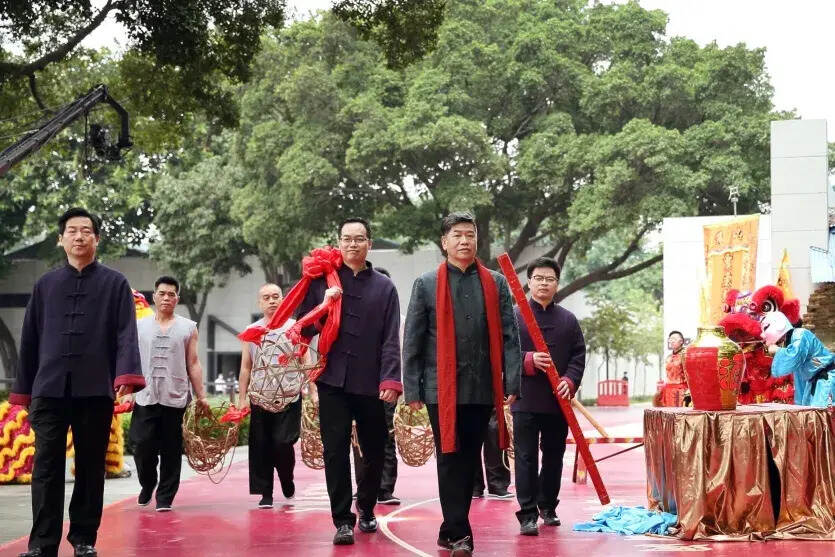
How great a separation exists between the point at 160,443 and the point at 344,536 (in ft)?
9.34

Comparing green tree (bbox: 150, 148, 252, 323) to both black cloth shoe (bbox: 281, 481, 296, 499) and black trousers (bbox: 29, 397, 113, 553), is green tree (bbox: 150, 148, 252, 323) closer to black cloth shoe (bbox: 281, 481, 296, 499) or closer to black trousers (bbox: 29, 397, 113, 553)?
black cloth shoe (bbox: 281, 481, 296, 499)

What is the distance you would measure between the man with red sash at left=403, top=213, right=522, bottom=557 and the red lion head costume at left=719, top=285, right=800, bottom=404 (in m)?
2.53

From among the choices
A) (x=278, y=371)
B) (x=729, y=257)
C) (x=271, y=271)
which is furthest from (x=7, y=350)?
(x=278, y=371)

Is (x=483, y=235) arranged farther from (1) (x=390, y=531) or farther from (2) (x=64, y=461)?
(2) (x=64, y=461)

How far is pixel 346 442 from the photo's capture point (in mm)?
7484

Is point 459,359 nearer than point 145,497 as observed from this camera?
Yes

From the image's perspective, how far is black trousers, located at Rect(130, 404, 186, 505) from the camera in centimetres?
944

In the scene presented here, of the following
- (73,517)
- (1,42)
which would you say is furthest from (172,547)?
(1,42)

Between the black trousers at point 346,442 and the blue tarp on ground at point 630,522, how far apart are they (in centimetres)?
137

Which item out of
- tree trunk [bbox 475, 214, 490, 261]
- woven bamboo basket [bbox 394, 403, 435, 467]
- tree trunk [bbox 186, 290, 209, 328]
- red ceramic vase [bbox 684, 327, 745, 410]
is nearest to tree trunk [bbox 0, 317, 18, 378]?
tree trunk [bbox 186, 290, 209, 328]

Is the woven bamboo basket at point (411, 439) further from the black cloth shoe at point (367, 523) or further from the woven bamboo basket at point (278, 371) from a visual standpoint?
the black cloth shoe at point (367, 523)

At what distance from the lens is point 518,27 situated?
105 feet

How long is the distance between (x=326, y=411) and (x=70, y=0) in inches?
335

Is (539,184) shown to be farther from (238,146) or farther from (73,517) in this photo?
(73,517)
